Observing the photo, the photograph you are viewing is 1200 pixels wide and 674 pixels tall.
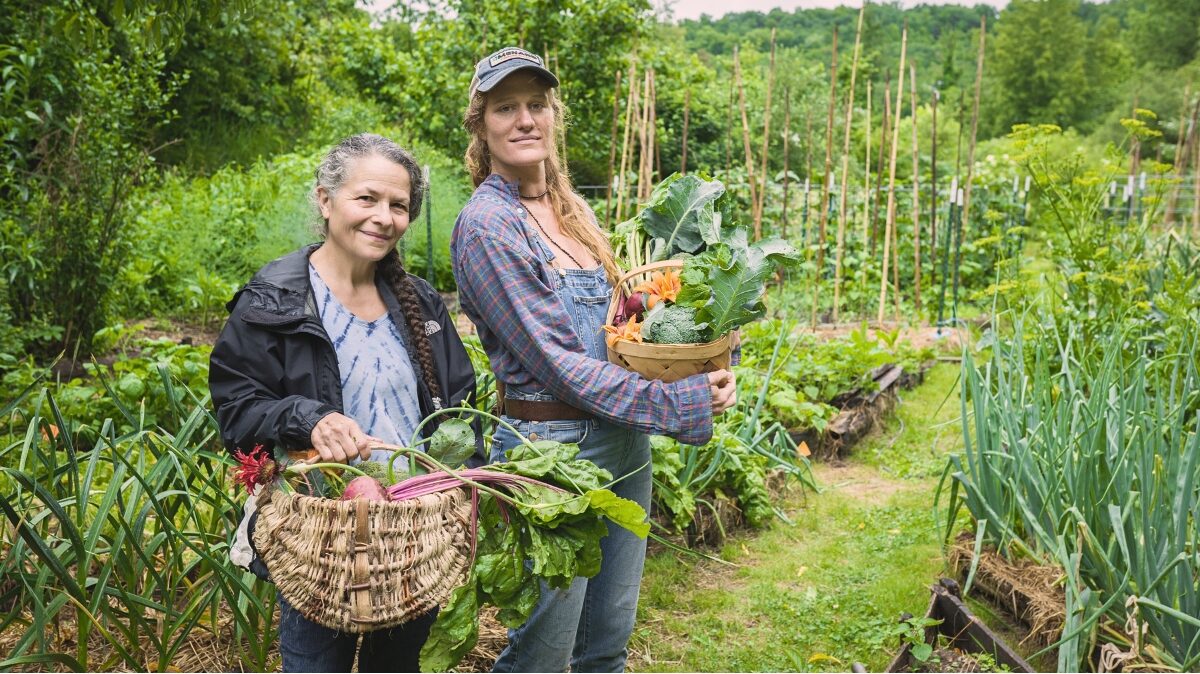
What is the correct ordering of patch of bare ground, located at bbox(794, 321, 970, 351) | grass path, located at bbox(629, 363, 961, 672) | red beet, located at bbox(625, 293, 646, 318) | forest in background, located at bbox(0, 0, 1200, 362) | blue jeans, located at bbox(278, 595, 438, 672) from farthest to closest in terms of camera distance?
patch of bare ground, located at bbox(794, 321, 970, 351) → forest in background, located at bbox(0, 0, 1200, 362) → grass path, located at bbox(629, 363, 961, 672) → red beet, located at bbox(625, 293, 646, 318) → blue jeans, located at bbox(278, 595, 438, 672)

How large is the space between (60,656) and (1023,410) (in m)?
2.95

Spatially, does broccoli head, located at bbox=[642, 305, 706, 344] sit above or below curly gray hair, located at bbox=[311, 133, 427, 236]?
below

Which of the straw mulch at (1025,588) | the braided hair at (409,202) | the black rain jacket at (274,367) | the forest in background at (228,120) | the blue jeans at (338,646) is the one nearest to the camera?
the black rain jacket at (274,367)

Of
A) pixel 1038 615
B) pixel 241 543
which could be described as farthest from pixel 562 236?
pixel 1038 615

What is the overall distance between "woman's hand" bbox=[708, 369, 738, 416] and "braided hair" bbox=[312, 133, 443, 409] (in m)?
0.58

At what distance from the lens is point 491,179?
82.7 inches

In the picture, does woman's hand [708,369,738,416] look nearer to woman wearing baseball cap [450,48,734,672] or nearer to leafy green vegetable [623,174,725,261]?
woman wearing baseball cap [450,48,734,672]

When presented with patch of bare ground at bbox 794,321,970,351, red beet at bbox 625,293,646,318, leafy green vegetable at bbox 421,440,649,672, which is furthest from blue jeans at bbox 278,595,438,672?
patch of bare ground at bbox 794,321,970,351

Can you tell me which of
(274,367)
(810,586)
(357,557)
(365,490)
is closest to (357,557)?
(357,557)

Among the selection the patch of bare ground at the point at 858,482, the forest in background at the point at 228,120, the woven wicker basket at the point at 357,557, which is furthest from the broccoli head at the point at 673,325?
the patch of bare ground at the point at 858,482

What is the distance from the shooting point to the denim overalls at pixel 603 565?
2.06 metres

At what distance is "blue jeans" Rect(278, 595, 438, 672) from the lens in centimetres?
183

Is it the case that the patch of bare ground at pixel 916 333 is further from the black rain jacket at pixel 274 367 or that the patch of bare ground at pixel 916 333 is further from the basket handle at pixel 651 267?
the black rain jacket at pixel 274 367

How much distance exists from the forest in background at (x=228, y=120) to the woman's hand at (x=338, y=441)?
1.70 meters
